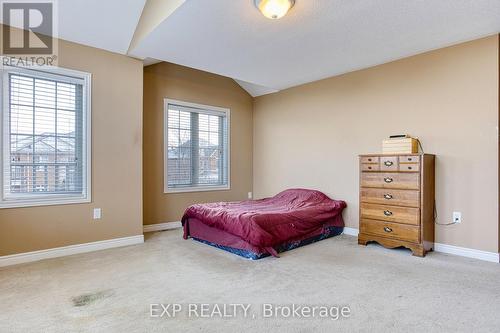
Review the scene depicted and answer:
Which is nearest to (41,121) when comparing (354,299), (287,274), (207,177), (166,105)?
(166,105)

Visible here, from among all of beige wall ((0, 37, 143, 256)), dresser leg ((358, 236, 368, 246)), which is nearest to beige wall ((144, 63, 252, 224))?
beige wall ((0, 37, 143, 256))

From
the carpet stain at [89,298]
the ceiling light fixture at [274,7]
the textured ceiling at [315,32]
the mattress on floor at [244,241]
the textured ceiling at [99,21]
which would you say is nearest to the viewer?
the carpet stain at [89,298]

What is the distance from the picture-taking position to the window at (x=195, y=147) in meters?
4.68

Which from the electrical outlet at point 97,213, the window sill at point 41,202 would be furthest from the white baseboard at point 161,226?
the window sill at point 41,202

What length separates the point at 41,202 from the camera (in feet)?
10.1

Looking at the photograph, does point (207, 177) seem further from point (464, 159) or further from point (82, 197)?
point (464, 159)

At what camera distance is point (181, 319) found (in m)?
1.87

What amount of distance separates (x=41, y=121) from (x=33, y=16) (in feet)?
3.38

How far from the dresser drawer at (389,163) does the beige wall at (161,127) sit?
2722mm

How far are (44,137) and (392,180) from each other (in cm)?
385

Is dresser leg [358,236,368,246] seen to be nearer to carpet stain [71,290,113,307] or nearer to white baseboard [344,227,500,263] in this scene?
white baseboard [344,227,500,263]

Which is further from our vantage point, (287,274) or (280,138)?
(280,138)

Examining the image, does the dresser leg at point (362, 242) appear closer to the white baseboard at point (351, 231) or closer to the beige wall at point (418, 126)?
the white baseboard at point (351, 231)

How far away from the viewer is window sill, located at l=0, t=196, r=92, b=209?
2.90 meters
